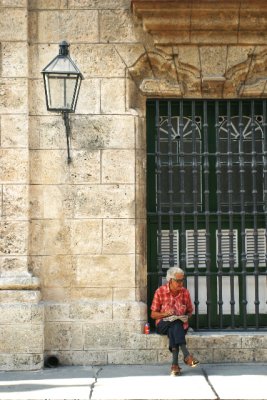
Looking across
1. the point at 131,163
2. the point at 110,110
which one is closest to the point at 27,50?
the point at 110,110

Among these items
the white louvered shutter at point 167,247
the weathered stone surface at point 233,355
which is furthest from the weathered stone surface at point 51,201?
the weathered stone surface at point 233,355

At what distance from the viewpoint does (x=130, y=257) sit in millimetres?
10219

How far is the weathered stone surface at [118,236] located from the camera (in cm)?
1023

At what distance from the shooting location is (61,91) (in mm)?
9695

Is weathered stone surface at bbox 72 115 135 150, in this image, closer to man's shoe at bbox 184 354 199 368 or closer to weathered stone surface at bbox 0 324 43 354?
weathered stone surface at bbox 0 324 43 354

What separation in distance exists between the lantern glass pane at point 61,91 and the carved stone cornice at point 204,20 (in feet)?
4.38

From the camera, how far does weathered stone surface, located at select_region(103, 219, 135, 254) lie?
1023 cm

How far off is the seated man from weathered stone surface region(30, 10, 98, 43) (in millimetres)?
3195

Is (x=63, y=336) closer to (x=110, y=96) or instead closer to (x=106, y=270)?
(x=106, y=270)

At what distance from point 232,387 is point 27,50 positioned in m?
4.83

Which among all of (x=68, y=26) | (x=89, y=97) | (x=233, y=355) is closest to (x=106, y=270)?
(x=233, y=355)

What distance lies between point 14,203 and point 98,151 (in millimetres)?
1251

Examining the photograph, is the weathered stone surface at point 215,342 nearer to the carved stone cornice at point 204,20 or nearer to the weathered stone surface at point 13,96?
the weathered stone surface at point 13,96

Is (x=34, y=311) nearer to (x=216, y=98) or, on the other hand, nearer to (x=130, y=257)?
(x=130, y=257)
